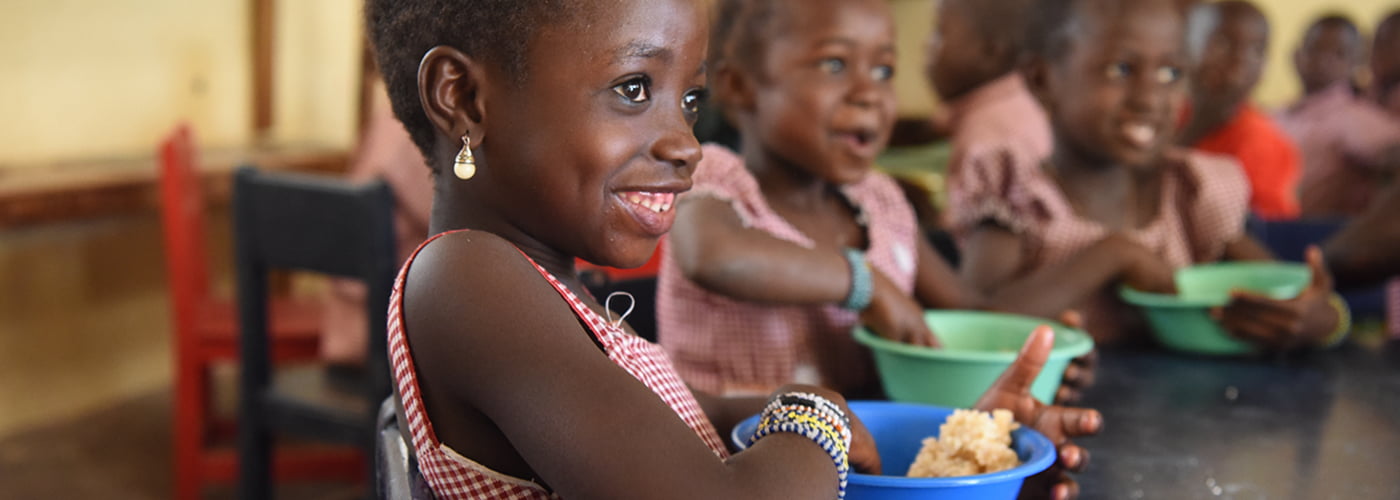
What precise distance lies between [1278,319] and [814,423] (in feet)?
2.92

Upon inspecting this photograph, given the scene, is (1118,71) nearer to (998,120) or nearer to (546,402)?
(998,120)

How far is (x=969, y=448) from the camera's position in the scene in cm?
82

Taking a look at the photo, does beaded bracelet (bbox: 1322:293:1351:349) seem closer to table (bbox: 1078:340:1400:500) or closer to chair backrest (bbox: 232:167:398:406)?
table (bbox: 1078:340:1400:500)

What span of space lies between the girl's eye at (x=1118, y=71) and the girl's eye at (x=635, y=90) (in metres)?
1.06

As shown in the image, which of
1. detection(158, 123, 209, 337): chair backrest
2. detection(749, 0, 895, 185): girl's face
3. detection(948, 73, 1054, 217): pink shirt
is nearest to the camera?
detection(749, 0, 895, 185): girl's face

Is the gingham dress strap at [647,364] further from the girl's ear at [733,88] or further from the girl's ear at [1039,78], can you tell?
the girl's ear at [1039,78]

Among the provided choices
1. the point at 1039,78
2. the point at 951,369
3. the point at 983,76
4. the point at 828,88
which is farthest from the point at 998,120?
the point at 951,369

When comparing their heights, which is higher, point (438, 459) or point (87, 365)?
point (438, 459)

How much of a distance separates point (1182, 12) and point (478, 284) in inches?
52.2

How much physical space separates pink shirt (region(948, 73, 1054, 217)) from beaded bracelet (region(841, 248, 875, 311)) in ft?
4.16

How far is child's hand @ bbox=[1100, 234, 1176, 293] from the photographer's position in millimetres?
1531

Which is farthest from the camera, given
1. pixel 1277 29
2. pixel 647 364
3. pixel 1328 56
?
pixel 1277 29

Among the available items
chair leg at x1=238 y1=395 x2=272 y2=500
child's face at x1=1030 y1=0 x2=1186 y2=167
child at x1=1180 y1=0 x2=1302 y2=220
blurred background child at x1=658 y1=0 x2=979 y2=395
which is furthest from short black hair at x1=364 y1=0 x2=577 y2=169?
child at x1=1180 y1=0 x2=1302 y2=220

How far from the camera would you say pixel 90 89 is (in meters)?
3.28
